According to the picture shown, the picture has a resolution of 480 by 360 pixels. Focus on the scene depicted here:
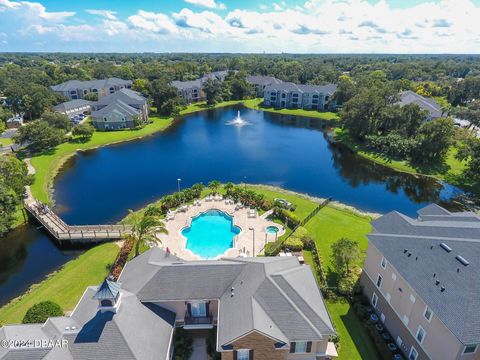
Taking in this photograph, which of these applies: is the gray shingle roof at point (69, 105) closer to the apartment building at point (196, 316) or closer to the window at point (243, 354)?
the apartment building at point (196, 316)

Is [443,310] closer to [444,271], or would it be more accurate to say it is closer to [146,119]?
[444,271]

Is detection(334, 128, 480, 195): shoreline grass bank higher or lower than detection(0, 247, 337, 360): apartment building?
lower

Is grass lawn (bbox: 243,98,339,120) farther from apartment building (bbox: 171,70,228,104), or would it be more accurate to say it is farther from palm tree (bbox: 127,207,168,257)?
palm tree (bbox: 127,207,168,257)

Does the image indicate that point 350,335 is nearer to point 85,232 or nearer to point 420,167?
point 85,232

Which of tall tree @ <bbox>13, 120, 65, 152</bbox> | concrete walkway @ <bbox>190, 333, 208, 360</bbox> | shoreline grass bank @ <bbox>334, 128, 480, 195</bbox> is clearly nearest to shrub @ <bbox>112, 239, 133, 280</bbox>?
concrete walkway @ <bbox>190, 333, 208, 360</bbox>

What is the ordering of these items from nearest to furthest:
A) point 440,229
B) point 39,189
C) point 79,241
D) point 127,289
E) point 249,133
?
point 127,289 → point 440,229 → point 79,241 → point 39,189 → point 249,133

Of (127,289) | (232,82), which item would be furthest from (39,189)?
(232,82)

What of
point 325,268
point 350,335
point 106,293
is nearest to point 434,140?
point 325,268
